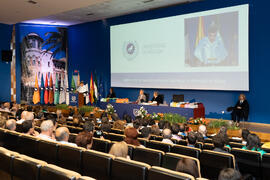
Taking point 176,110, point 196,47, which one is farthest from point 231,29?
point 176,110

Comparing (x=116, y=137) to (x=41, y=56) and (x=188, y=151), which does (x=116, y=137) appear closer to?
(x=188, y=151)

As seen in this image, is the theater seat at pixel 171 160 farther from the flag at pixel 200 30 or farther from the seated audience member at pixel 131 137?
the flag at pixel 200 30

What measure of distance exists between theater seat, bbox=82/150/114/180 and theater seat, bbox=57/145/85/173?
8 cm

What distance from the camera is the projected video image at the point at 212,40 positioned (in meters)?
9.40

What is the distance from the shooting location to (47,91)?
15016 mm

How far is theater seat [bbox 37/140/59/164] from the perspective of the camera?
3.12 metres

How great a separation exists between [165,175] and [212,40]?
28.3 feet

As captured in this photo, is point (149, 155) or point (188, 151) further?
point (188, 151)

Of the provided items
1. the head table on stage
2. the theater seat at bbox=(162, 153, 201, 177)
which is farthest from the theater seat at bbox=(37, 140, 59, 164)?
the head table on stage

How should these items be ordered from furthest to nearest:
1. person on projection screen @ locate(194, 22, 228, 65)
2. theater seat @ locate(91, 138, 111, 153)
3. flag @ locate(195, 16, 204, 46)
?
flag @ locate(195, 16, 204, 46), person on projection screen @ locate(194, 22, 228, 65), theater seat @ locate(91, 138, 111, 153)

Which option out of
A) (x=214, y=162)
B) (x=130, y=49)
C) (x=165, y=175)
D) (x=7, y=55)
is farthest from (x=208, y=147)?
(x=7, y=55)

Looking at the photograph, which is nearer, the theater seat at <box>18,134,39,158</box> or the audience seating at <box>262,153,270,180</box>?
the audience seating at <box>262,153,270,180</box>

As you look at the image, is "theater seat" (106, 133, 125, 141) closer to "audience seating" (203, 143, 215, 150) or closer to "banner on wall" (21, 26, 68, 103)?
"audience seating" (203, 143, 215, 150)

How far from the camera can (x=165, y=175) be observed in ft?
6.57
